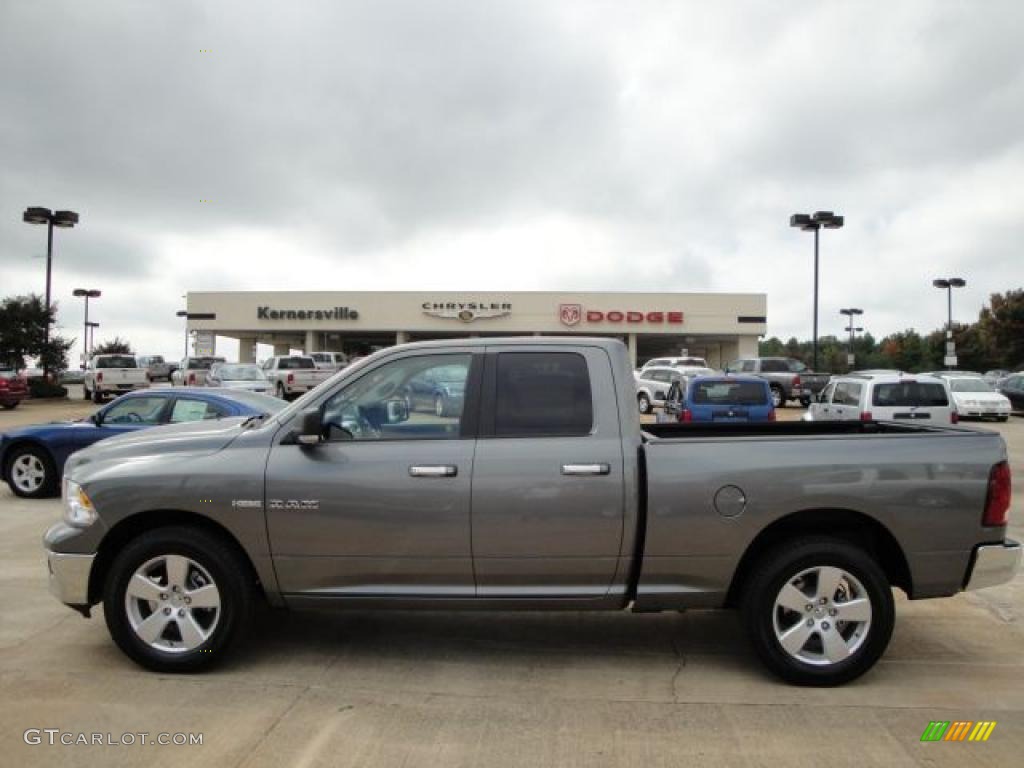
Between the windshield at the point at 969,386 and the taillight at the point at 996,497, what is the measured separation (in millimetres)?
24611

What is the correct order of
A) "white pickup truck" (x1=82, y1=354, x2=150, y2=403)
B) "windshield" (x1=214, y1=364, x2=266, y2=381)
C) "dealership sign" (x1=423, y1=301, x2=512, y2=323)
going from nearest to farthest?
"windshield" (x1=214, y1=364, x2=266, y2=381) → "white pickup truck" (x1=82, y1=354, x2=150, y2=403) → "dealership sign" (x1=423, y1=301, x2=512, y2=323)

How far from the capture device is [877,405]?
549 inches

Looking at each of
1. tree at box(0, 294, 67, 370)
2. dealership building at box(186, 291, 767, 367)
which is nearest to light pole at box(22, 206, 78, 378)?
tree at box(0, 294, 67, 370)

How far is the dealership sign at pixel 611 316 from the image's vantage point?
53.4 meters

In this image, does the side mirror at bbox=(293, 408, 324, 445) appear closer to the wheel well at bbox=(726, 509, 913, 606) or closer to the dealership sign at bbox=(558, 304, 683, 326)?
the wheel well at bbox=(726, 509, 913, 606)

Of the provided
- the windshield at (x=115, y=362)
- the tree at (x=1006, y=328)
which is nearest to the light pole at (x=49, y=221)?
the windshield at (x=115, y=362)

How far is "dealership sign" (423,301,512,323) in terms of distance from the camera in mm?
54062

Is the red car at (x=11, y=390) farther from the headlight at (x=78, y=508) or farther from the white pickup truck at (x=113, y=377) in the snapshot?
the headlight at (x=78, y=508)

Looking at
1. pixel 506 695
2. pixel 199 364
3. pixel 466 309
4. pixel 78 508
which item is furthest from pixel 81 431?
pixel 466 309

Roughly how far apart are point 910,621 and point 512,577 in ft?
10.2

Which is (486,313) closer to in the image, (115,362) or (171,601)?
(115,362)

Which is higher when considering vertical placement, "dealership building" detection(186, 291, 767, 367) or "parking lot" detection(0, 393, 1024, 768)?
"dealership building" detection(186, 291, 767, 367)

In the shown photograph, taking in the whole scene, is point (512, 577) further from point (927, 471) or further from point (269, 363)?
point (269, 363)

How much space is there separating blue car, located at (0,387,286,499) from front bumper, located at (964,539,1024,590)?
7529mm
